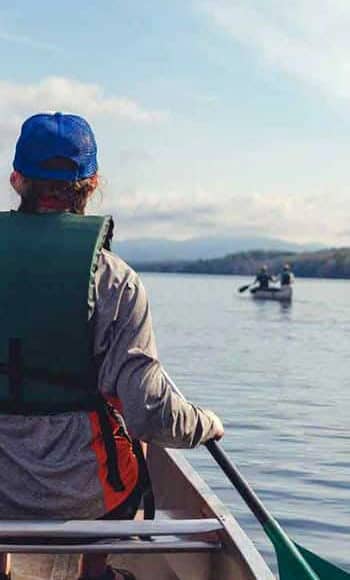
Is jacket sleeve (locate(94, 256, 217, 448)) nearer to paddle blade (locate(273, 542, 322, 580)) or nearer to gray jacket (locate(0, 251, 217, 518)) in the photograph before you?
gray jacket (locate(0, 251, 217, 518))

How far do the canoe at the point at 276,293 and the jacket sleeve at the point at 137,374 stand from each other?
52533 mm

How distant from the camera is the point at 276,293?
59.2 metres

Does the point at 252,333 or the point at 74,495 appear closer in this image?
the point at 74,495

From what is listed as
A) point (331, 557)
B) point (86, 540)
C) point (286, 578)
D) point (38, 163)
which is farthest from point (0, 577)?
point (331, 557)

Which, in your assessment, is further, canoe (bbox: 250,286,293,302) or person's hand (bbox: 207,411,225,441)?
canoe (bbox: 250,286,293,302)

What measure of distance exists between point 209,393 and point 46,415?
17.7 metres

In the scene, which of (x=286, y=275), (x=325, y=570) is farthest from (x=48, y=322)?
(x=286, y=275)

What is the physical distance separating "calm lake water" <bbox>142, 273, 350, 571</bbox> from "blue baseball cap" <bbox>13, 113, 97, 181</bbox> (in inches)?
213

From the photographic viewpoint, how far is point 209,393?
21.6 m

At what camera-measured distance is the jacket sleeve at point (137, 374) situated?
3.88 m

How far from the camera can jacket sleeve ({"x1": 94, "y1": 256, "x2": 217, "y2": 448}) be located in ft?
12.7

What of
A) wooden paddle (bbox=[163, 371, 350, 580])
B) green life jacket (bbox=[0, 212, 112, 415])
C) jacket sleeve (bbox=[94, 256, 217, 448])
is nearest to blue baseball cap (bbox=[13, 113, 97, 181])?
green life jacket (bbox=[0, 212, 112, 415])

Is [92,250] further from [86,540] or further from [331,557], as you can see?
[331,557]

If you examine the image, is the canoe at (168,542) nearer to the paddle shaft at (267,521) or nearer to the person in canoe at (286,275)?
the paddle shaft at (267,521)
